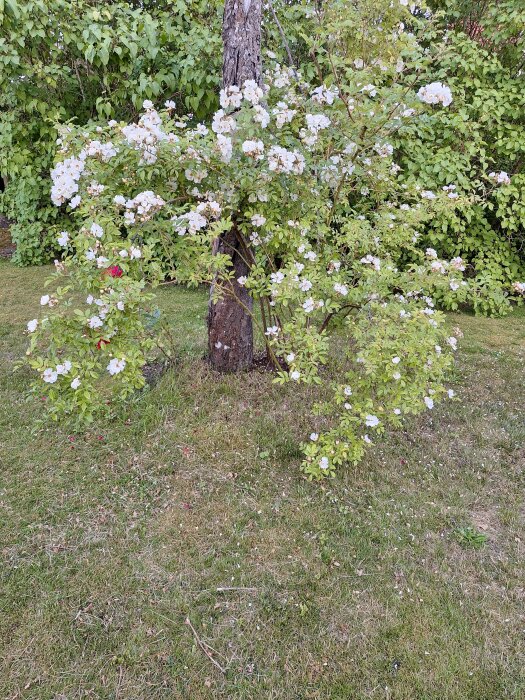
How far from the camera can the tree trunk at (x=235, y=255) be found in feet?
7.78

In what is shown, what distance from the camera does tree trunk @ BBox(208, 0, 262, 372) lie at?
7.78ft

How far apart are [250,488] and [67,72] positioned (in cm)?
422

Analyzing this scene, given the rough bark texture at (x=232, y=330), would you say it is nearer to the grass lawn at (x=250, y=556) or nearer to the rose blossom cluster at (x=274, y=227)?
the grass lawn at (x=250, y=556)

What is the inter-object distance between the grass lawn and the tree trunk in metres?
0.21

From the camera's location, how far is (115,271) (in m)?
1.98

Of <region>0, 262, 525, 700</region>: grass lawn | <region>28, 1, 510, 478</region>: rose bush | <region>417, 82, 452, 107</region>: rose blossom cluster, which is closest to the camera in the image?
<region>0, 262, 525, 700</region>: grass lawn

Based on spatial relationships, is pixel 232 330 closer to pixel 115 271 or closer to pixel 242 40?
pixel 115 271

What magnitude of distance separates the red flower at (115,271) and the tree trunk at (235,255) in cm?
49

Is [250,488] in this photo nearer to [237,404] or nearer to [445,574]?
Result: [237,404]

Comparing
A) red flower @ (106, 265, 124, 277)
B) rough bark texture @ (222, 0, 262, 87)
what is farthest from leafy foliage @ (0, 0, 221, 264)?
red flower @ (106, 265, 124, 277)

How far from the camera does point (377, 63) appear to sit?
204 centimetres

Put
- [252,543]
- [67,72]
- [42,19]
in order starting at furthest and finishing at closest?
[67,72] < [42,19] < [252,543]

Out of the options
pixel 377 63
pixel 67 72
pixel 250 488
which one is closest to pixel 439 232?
pixel 377 63

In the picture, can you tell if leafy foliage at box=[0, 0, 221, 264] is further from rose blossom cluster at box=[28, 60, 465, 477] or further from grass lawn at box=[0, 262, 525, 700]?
grass lawn at box=[0, 262, 525, 700]
